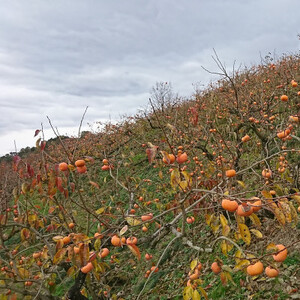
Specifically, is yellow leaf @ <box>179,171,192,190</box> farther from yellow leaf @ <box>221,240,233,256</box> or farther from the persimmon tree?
yellow leaf @ <box>221,240,233,256</box>

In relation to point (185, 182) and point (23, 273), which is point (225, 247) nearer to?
point (185, 182)

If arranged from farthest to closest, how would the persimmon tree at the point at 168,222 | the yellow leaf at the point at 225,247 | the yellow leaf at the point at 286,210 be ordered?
the yellow leaf at the point at 225,247 < the persimmon tree at the point at 168,222 < the yellow leaf at the point at 286,210

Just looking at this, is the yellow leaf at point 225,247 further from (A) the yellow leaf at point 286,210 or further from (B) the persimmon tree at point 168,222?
(A) the yellow leaf at point 286,210

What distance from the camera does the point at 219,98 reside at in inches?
339

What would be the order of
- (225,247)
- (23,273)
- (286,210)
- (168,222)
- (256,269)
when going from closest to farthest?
(256,269) → (286,210) → (225,247) → (23,273) → (168,222)

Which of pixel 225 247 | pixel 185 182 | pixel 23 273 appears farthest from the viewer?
pixel 23 273

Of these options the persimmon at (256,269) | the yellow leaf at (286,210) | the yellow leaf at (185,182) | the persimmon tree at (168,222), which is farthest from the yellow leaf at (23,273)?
the yellow leaf at (286,210)

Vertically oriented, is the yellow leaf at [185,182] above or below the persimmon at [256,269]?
above

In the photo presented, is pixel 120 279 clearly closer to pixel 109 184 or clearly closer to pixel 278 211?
pixel 278 211

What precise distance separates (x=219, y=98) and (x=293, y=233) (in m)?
6.24

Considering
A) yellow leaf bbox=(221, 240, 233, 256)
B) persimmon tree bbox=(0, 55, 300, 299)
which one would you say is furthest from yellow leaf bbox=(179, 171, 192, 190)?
yellow leaf bbox=(221, 240, 233, 256)

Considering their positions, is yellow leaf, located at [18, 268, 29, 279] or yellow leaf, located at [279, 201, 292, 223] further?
yellow leaf, located at [18, 268, 29, 279]

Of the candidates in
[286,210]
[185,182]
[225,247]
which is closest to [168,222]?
[225,247]

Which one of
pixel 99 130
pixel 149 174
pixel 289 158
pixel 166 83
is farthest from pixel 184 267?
pixel 166 83
